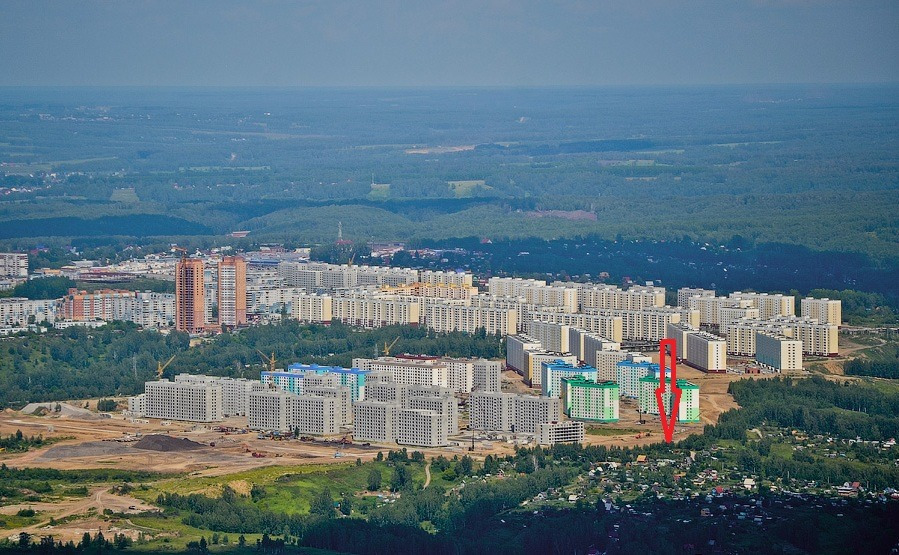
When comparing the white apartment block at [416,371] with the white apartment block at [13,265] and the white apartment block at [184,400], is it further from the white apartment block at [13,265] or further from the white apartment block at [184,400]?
the white apartment block at [13,265]

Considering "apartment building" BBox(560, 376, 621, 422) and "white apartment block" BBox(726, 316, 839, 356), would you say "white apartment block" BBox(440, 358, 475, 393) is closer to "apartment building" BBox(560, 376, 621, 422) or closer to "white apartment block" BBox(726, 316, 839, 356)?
"apartment building" BBox(560, 376, 621, 422)

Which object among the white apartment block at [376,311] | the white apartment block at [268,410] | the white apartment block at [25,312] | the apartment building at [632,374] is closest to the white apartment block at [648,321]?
the white apartment block at [376,311]

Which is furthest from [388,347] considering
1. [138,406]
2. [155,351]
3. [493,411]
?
[493,411]

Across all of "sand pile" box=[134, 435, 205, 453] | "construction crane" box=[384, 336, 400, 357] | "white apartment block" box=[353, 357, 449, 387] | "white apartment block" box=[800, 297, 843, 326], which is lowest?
"sand pile" box=[134, 435, 205, 453]

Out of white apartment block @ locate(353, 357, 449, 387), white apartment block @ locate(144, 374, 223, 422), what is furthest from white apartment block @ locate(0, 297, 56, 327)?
white apartment block @ locate(353, 357, 449, 387)

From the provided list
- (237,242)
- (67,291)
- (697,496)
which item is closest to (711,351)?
(697,496)

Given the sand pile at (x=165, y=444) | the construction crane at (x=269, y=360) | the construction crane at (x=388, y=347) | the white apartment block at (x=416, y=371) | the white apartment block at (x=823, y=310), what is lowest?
the sand pile at (x=165, y=444)
